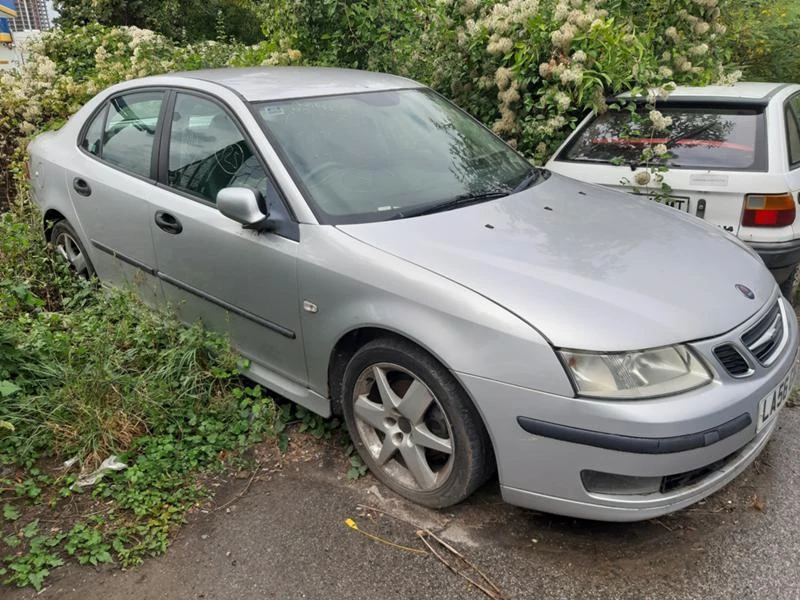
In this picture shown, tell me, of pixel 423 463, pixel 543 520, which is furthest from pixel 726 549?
pixel 423 463

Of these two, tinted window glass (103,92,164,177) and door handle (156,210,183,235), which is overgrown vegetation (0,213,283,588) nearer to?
A: door handle (156,210,183,235)

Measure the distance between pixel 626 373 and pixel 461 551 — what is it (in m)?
0.91

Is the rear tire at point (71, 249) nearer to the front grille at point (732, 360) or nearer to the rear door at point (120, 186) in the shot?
the rear door at point (120, 186)

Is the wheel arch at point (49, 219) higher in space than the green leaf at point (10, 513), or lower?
higher

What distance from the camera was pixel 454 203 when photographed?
3.13m

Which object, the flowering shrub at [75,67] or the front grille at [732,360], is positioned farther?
the flowering shrub at [75,67]

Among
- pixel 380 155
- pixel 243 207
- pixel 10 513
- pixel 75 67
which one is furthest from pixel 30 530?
pixel 75 67

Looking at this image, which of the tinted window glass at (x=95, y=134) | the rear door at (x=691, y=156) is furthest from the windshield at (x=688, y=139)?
the tinted window glass at (x=95, y=134)

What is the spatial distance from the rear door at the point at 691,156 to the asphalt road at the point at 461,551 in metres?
1.78

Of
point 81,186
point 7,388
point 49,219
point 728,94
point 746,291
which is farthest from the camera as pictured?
point 49,219

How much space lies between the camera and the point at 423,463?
276 centimetres

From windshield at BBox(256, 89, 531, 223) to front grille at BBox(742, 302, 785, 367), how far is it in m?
1.28

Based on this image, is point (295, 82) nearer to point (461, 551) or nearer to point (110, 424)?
point (110, 424)

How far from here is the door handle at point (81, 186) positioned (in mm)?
4102
